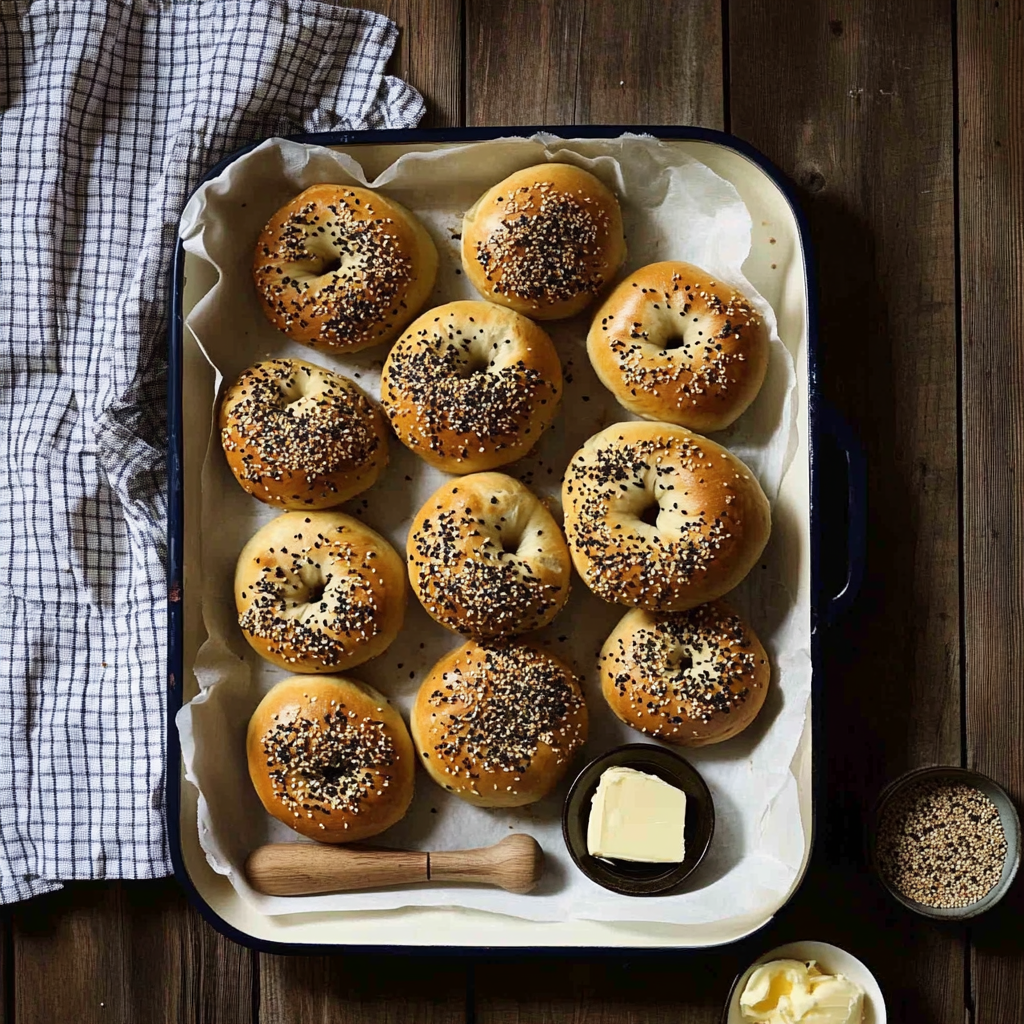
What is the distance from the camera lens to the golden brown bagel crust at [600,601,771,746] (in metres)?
1.87

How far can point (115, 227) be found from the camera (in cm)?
209

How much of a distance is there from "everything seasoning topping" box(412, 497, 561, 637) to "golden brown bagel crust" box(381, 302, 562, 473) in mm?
120

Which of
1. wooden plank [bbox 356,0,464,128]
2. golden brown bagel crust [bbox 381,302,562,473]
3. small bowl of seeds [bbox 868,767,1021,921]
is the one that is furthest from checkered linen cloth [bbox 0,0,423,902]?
small bowl of seeds [bbox 868,767,1021,921]

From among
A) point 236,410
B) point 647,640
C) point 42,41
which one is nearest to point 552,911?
point 647,640

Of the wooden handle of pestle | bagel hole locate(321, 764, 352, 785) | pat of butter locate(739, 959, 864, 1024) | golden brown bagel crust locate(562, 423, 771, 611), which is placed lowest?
pat of butter locate(739, 959, 864, 1024)

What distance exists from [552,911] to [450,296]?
1.23 metres

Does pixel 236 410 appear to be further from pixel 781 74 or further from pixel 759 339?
pixel 781 74

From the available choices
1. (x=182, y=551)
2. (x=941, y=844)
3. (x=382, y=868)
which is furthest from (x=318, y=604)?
(x=941, y=844)

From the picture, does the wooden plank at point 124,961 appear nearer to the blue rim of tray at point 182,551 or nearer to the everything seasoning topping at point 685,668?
the blue rim of tray at point 182,551

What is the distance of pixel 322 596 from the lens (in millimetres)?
1984

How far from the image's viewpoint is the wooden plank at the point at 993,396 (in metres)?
2.05

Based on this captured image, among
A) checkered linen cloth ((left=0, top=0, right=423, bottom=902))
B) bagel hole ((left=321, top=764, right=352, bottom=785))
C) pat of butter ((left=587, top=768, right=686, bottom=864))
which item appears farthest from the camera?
checkered linen cloth ((left=0, top=0, right=423, bottom=902))

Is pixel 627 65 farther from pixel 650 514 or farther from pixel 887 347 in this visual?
pixel 650 514

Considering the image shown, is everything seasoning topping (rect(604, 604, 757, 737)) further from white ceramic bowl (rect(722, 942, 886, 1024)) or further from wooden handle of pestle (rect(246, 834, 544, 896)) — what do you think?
white ceramic bowl (rect(722, 942, 886, 1024))
